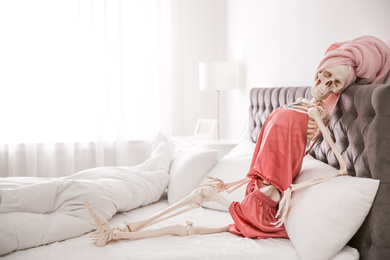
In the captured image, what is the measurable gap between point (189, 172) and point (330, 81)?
99 centimetres

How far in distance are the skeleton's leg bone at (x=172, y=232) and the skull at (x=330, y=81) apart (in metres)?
0.70

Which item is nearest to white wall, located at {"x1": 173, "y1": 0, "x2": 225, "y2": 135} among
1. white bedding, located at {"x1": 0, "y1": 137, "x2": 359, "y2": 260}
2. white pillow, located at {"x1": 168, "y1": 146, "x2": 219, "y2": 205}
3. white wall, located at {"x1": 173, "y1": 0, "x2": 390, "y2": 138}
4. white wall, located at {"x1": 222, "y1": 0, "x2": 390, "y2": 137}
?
white wall, located at {"x1": 173, "y1": 0, "x2": 390, "y2": 138}

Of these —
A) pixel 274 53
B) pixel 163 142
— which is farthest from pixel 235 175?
pixel 274 53

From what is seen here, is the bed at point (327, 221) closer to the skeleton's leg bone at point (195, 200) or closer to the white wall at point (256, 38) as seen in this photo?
the skeleton's leg bone at point (195, 200)

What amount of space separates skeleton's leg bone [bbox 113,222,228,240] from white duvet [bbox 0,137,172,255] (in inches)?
10.0

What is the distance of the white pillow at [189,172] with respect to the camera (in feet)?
7.94

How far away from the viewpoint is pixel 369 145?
1.51 m

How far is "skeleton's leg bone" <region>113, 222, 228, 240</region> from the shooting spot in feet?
5.71

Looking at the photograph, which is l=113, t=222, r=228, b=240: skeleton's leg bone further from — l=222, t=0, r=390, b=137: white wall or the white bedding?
l=222, t=0, r=390, b=137: white wall

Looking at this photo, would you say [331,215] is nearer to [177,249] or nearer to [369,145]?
[369,145]

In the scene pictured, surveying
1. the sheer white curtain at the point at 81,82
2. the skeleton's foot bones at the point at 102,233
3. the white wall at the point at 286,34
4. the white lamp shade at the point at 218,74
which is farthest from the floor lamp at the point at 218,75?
the skeleton's foot bones at the point at 102,233

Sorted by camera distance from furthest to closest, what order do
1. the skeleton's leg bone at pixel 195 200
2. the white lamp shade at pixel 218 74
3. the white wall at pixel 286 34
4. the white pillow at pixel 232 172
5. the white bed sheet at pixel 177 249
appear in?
the white lamp shade at pixel 218 74 < the white pillow at pixel 232 172 < the white wall at pixel 286 34 < the skeleton's leg bone at pixel 195 200 < the white bed sheet at pixel 177 249

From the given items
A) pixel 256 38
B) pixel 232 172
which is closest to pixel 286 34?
pixel 256 38

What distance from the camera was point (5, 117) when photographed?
13.7 ft
